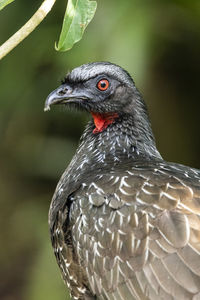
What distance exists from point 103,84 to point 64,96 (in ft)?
1.18

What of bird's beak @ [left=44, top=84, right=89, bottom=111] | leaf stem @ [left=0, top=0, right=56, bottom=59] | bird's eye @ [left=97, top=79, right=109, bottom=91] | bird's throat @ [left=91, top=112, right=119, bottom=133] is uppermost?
leaf stem @ [left=0, top=0, right=56, bottom=59]

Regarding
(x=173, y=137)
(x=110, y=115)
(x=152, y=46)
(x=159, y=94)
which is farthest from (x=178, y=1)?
(x=110, y=115)

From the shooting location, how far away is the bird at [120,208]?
4812 mm

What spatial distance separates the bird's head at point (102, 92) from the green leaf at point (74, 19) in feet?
6.16

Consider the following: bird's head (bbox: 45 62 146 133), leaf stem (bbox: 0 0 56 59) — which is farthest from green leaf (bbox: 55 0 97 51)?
bird's head (bbox: 45 62 146 133)

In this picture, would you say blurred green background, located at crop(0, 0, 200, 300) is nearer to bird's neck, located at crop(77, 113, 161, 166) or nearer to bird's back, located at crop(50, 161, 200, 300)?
bird's neck, located at crop(77, 113, 161, 166)

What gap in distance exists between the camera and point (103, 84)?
602 centimetres

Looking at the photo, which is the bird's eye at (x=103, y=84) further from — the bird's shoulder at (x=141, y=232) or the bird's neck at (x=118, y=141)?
the bird's shoulder at (x=141, y=232)

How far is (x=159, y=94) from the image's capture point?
9.22 meters

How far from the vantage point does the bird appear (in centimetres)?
481

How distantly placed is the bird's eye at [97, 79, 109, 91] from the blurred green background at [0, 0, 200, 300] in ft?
5.76

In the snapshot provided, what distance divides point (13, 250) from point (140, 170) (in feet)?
17.3

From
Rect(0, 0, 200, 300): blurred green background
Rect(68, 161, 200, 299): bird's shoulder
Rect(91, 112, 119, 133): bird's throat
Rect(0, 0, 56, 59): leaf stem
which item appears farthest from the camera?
Rect(0, 0, 200, 300): blurred green background

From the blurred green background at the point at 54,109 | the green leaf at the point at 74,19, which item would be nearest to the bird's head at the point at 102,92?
the blurred green background at the point at 54,109
